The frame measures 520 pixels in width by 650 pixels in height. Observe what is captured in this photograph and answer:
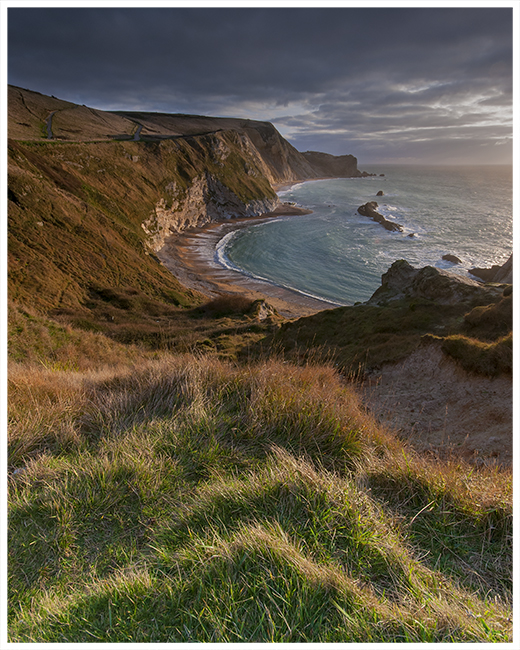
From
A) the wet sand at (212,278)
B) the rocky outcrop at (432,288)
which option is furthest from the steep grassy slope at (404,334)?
the wet sand at (212,278)

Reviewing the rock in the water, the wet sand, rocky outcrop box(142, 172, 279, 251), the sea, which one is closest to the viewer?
the wet sand

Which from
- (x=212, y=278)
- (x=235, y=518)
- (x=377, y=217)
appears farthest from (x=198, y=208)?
(x=235, y=518)

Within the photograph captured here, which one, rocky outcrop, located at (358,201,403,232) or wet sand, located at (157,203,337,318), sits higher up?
rocky outcrop, located at (358,201,403,232)

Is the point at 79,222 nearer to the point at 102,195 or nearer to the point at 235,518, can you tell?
the point at 102,195

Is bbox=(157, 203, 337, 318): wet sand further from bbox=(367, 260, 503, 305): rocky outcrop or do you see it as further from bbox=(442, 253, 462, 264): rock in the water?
bbox=(442, 253, 462, 264): rock in the water

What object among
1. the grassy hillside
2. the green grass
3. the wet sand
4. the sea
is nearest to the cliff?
the wet sand

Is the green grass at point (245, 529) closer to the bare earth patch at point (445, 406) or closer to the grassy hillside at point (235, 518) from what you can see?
the grassy hillside at point (235, 518)

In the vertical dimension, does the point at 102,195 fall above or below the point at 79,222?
above

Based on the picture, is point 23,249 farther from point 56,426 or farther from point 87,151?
point 87,151
